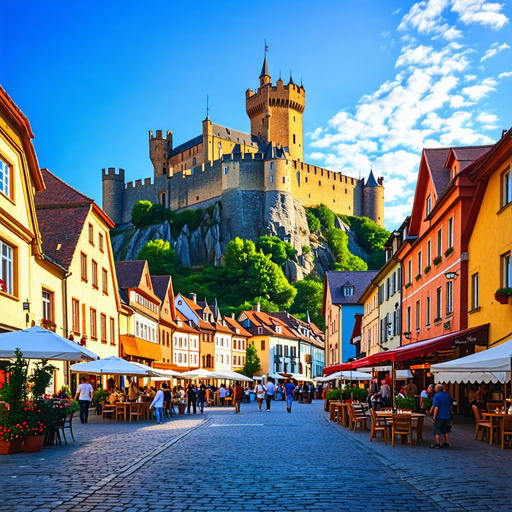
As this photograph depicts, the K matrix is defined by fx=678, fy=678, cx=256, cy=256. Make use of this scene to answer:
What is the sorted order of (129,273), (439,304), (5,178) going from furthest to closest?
1. (129,273)
2. (439,304)
3. (5,178)

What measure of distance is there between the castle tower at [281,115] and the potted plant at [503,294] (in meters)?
105

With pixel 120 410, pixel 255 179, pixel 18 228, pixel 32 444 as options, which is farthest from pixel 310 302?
pixel 32 444

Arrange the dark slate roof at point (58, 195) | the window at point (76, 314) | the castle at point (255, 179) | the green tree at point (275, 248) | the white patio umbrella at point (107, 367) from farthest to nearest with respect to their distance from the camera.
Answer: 1. the castle at point (255, 179)
2. the green tree at point (275, 248)
3. the dark slate roof at point (58, 195)
4. the window at point (76, 314)
5. the white patio umbrella at point (107, 367)

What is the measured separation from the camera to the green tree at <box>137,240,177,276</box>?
338ft

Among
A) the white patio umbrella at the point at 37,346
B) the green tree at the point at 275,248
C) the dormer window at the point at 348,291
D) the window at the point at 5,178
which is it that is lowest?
the white patio umbrella at the point at 37,346

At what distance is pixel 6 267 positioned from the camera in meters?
18.9

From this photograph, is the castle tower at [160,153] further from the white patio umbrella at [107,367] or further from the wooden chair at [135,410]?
the white patio umbrella at [107,367]

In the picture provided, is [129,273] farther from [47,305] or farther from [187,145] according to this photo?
[187,145]

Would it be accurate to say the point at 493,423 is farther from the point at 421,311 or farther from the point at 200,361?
the point at 200,361

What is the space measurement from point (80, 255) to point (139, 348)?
10.6 meters

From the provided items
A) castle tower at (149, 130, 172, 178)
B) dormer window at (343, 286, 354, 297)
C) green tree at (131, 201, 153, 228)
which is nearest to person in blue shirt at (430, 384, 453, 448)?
dormer window at (343, 286, 354, 297)

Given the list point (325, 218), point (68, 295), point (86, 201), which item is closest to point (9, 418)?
point (68, 295)

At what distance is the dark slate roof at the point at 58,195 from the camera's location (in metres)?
28.4

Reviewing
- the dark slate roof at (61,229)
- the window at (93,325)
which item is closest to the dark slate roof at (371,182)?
the window at (93,325)
